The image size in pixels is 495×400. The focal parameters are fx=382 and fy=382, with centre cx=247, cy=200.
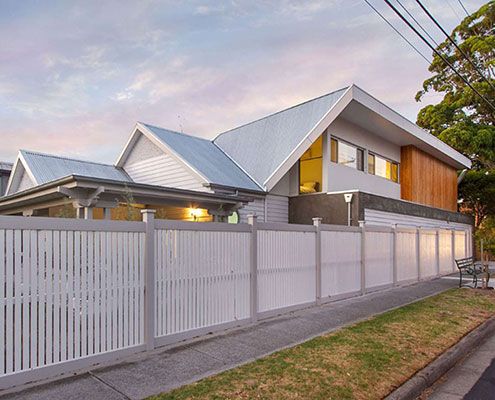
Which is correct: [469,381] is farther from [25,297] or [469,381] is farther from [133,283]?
[25,297]

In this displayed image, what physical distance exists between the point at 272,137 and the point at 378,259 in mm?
6554

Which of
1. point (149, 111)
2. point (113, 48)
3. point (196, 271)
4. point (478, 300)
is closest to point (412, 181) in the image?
point (478, 300)

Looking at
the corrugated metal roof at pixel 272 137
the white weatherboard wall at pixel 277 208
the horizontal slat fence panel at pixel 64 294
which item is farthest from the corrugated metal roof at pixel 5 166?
the horizontal slat fence panel at pixel 64 294

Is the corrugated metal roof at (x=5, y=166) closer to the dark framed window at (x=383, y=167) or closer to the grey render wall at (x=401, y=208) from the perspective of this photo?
the grey render wall at (x=401, y=208)

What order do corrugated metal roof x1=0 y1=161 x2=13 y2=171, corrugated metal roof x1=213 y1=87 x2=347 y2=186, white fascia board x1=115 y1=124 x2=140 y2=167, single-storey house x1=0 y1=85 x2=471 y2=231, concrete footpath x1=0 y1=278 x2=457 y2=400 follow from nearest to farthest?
1. concrete footpath x1=0 y1=278 x2=457 y2=400
2. single-storey house x1=0 y1=85 x2=471 y2=231
3. corrugated metal roof x1=213 y1=87 x2=347 y2=186
4. white fascia board x1=115 y1=124 x2=140 y2=167
5. corrugated metal roof x1=0 y1=161 x2=13 y2=171

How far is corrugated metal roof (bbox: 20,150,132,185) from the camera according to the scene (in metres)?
13.4

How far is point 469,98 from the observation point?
27953mm

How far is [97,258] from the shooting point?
4.94m

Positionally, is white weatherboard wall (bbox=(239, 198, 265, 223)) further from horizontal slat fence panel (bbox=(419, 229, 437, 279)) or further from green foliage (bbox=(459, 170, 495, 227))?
green foliage (bbox=(459, 170, 495, 227))

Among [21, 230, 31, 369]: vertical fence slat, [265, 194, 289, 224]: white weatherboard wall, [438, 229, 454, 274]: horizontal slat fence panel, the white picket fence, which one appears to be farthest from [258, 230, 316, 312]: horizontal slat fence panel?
[438, 229, 454, 274]: horizontal slat fence panel

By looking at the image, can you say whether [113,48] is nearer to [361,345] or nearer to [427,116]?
[361,345]

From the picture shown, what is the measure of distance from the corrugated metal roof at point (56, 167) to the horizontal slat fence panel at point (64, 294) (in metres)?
8.76

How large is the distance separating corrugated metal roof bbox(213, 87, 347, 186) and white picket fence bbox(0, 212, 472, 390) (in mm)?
5227

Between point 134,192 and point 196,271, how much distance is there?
152 inches
